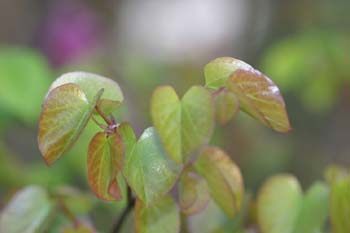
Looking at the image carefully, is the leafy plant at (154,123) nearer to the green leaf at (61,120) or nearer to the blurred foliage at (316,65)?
the green leaf at (61,120)

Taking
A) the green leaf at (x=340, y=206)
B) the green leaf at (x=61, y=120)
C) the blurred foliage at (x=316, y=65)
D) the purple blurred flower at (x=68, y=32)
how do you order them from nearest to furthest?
the green leaf at (x=61, y=120)
the green leaf at (x=340, y=206)
the blurred foliage at (x=316, y=65)
the purple blurred flower at (x=68, y=32)

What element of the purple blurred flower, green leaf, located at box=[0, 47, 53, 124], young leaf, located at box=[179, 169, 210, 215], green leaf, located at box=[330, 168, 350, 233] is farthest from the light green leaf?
the purple blurred flower

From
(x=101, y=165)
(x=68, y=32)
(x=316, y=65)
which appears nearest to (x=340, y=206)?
(x=101, y=165)

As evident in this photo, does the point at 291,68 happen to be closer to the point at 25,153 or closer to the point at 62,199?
the point at 25,153

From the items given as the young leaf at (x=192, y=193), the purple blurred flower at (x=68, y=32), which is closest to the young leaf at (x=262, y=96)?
the young leaf at (x=192, y=193)

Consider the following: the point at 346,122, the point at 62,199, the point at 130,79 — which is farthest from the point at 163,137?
the point at 346,122

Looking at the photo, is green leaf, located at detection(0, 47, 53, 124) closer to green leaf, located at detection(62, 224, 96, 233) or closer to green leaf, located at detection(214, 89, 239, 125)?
green leaf, located at detection(62, 224, 96, 233)
